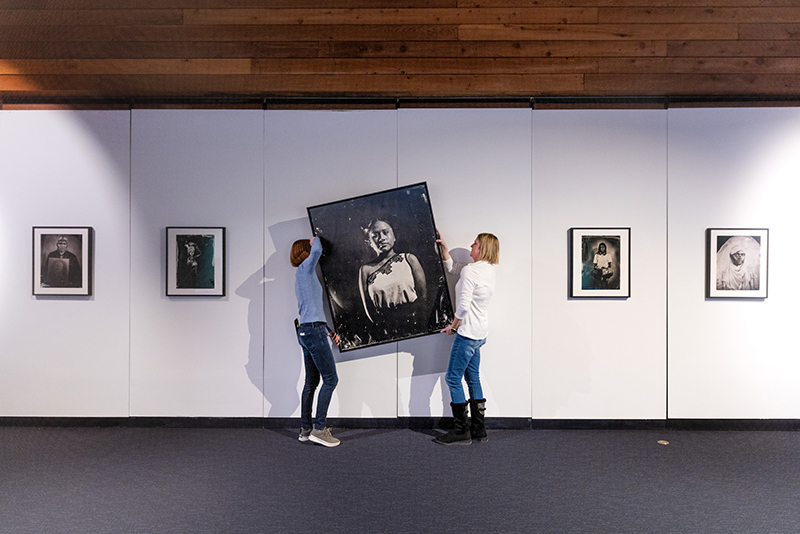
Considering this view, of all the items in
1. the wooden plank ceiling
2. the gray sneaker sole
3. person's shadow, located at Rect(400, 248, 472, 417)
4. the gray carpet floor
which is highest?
the wooden plank ceiling

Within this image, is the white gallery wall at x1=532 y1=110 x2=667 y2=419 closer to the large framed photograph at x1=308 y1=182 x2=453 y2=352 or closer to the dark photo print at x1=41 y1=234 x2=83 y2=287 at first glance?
the large framed photograph at x1=308 y1=182 x2=453 y2=352

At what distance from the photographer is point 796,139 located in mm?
4984

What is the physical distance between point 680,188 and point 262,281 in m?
4.45

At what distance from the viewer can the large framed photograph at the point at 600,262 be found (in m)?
4.95

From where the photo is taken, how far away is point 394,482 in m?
3.68

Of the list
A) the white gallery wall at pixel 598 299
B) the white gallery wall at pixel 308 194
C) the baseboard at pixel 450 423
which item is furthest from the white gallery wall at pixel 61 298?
the white gallery wall at pixel 598 299

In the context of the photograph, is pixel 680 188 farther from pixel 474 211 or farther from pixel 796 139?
pixel 474 211

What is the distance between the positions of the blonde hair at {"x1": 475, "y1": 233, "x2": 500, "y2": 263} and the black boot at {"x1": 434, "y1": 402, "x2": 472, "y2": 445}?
139 cm

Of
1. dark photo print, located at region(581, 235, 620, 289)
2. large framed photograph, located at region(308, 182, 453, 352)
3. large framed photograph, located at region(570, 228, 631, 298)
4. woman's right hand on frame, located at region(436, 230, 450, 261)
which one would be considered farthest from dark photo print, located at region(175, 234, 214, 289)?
dark photo print, located at region(581, 235, 620, 289)

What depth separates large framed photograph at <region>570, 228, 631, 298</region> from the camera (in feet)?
16.3

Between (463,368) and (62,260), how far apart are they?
4256 mm

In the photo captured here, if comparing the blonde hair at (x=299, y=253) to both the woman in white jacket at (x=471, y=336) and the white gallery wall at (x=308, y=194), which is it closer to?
the white gallery wall at (x=308, y=194)

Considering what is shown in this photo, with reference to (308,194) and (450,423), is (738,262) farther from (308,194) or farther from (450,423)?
(308,194)

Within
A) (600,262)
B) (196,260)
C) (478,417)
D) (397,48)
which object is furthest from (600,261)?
Result: (196,260)
